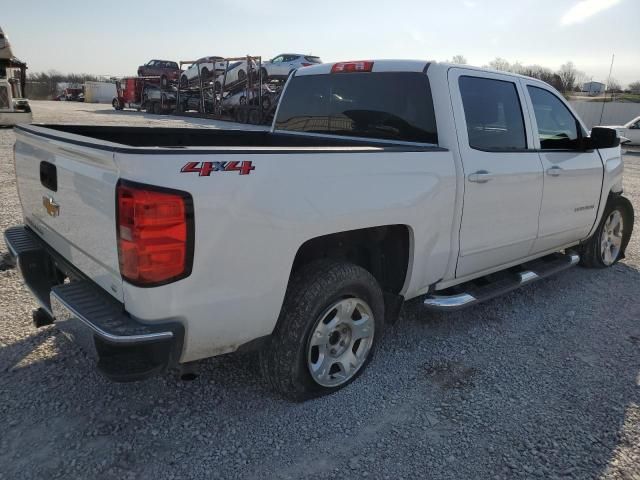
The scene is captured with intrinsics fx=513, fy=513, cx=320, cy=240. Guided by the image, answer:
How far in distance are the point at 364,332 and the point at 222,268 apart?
1.18 metres

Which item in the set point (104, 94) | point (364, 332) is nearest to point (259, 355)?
point (364, 332)

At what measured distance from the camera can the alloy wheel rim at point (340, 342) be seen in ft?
9.39

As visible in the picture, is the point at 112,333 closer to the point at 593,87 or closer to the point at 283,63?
the point at 283,63

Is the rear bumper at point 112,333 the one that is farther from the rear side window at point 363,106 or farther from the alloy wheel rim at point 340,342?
the rear side window at point 363,106

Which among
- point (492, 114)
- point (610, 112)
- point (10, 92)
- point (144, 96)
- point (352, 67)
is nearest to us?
point (492, 114)

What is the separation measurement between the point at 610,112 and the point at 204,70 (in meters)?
24.5

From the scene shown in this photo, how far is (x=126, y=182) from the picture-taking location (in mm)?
2020

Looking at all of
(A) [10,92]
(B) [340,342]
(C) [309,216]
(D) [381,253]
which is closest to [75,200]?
(C) [309,216]

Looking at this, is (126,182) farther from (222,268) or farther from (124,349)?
(124,349)

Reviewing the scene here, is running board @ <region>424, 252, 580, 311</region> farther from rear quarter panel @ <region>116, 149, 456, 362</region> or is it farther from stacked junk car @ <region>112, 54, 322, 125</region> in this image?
stacked junk car @ <region>112, 54, 322, 125</region>

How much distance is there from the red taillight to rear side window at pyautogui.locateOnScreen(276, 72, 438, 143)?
0.11 ft

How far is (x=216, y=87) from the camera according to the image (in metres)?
27.2

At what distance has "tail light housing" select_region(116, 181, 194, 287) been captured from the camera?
201 centimetres

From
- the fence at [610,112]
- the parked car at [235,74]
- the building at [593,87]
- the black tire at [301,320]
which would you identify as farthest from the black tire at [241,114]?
the building at [593,87]
